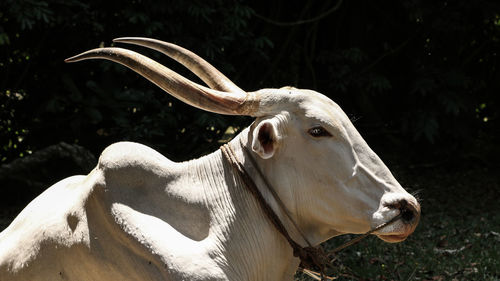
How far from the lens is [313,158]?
8.31ft

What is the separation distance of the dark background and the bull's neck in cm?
270

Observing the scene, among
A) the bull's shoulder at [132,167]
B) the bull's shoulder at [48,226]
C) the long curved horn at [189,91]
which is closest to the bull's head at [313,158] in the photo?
the long curved horn at [189,91]

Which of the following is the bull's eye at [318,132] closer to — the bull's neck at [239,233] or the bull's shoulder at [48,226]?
the bull's neck at [239,233]

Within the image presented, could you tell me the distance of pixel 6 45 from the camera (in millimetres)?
6887

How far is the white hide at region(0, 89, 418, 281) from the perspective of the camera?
247 cm

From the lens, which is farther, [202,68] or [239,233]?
[202,68]

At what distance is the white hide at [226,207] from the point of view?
2.47 metres

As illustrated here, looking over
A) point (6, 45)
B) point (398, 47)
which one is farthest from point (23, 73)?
point (398, 47)

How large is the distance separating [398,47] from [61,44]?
4296mm

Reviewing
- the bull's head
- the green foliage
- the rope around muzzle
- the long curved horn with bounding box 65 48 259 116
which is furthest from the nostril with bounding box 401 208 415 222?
the green foliage

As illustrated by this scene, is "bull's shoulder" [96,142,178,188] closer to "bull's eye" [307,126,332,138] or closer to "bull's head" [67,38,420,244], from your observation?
"bull's head" [67,38,420,244]

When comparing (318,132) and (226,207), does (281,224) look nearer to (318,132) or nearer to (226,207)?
(226,207)

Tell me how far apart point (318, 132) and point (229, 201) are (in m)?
0.44

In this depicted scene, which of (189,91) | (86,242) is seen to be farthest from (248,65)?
(86,242)
